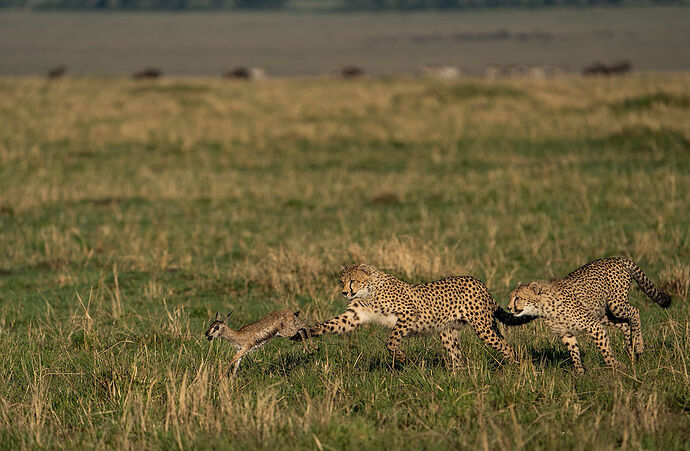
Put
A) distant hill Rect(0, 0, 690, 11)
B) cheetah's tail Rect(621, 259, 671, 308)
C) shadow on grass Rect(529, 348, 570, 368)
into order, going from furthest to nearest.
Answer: distant hill Rect(0, 0, 690, 11)
cheetah's tail Rect(621, 259, 671, 308)
shadow on grass Rect(529, 348, 570, 368)

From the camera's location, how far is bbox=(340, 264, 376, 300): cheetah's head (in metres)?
6.20

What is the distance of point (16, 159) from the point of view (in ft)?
64.3

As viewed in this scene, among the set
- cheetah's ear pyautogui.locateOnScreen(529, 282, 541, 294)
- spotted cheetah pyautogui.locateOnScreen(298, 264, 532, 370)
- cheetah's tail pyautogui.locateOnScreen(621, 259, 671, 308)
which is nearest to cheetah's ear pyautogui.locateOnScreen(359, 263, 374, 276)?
spotted cheetah pyautogui.locateOnScreen(298, 264, 532, 370)

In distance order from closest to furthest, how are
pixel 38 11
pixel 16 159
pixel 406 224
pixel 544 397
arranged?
pixel 544 397, pixel 406 224, pixel 16 159, pixel 38 11

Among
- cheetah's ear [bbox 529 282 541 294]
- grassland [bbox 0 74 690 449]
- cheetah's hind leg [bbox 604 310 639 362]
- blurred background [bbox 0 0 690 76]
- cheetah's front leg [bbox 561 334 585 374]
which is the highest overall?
cheetah's ear [bbox 529 282 541 294]

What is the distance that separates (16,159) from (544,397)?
16.5 m

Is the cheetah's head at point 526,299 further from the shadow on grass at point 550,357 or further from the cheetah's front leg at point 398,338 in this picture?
the cheetah's front leg at point 398,338

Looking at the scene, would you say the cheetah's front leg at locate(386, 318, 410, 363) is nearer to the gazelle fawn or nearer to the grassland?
the grassland

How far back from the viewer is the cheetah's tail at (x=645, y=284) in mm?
7078

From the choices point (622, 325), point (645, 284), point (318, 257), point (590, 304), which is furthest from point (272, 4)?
point (590, 304)

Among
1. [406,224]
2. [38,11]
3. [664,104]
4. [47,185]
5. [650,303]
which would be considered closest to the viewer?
[650,303]

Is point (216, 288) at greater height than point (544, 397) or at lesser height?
lesser

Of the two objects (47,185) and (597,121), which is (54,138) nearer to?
(47,185)

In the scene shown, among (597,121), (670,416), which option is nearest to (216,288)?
(670,416)
